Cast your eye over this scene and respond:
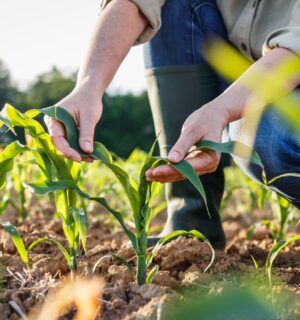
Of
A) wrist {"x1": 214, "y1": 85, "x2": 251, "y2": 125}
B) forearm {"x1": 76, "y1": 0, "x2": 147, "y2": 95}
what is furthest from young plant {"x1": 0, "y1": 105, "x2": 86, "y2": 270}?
wrist {"x1": 214, "y1": 85, "x2": 251, "y2": 125}

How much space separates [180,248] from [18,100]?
89.2 ft

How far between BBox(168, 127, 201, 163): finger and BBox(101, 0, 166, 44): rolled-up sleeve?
24.3 inches

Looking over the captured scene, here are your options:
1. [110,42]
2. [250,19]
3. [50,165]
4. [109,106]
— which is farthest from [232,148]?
[109,106]

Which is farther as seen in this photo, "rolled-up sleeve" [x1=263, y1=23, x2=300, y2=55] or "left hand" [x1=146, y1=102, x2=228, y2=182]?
"rolled-up sleeve" [x1=263, y1=23, x2=300, y2=55]

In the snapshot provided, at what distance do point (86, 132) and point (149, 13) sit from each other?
0.61 metres

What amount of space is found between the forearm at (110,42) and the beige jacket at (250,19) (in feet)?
0.13

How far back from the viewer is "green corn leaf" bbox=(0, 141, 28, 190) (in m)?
1.33

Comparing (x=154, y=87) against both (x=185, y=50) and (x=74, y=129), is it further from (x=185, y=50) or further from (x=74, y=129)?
(x=74, y=129)

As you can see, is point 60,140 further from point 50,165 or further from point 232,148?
point 232,148

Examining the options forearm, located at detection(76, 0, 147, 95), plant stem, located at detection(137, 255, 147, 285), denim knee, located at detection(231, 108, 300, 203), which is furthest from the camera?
denim knee, located at detection(231, 108, 300, 203)

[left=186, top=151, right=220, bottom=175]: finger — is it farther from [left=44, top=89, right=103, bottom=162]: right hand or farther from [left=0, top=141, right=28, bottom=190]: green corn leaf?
[left=0, top=141, right=28, bottom=190]: green corn leaf

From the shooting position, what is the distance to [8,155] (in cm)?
135

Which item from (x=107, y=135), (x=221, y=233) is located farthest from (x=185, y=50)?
(x=107, y=135)

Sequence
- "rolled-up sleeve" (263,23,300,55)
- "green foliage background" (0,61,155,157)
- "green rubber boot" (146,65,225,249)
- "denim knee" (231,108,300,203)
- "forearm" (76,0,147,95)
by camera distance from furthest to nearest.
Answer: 1. "green foliage background" (0,61,155,157)
2. "green rubber boot" (146,65,225,249)
3. "denim knee" (231,108,300,203)
4. "forearm" (76,0,147,95)
5. "rolled-up sleeve" (263,23,300,55)
